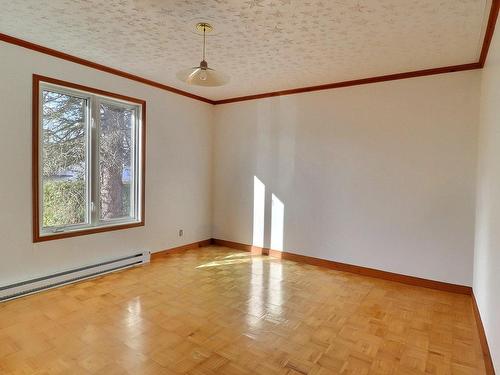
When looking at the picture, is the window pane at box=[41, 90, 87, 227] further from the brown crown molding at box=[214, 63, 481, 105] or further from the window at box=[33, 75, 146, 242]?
the brown crown molding at box=[214, 63, 481, 105]

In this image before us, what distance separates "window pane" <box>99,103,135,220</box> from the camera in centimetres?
392

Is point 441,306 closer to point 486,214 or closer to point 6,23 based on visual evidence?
point 486,214

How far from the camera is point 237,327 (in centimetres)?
256

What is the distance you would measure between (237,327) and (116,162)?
106 inches

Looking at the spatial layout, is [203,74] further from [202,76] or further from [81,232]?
[81,232]

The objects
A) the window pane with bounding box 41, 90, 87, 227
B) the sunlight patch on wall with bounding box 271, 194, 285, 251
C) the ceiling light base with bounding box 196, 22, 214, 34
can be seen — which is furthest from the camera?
the sunlight patch on wall with bounding box 271, 194, 285, 251

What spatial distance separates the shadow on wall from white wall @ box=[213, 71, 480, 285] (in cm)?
8

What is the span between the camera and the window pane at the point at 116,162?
154 inches

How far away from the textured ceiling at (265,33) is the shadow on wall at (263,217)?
1846mm

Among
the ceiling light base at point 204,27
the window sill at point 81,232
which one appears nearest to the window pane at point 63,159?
the window sill at point 81,232

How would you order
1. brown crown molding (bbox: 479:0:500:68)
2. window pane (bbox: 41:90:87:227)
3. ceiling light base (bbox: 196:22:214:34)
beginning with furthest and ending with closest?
window pane (bbox: 41:90:87:227)
ceiling light base (bbox: 196:22:214:34)
brown crown molding (bbox: 479:0:500:68)

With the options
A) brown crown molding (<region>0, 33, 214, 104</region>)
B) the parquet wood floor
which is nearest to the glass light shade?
brown crown molding (<region>0, 33, 214, 104</region>)

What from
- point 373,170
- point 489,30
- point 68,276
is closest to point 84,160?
point 68,276

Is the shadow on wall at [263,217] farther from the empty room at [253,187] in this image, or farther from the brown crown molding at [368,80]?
the brown crown molding at [368,80]
